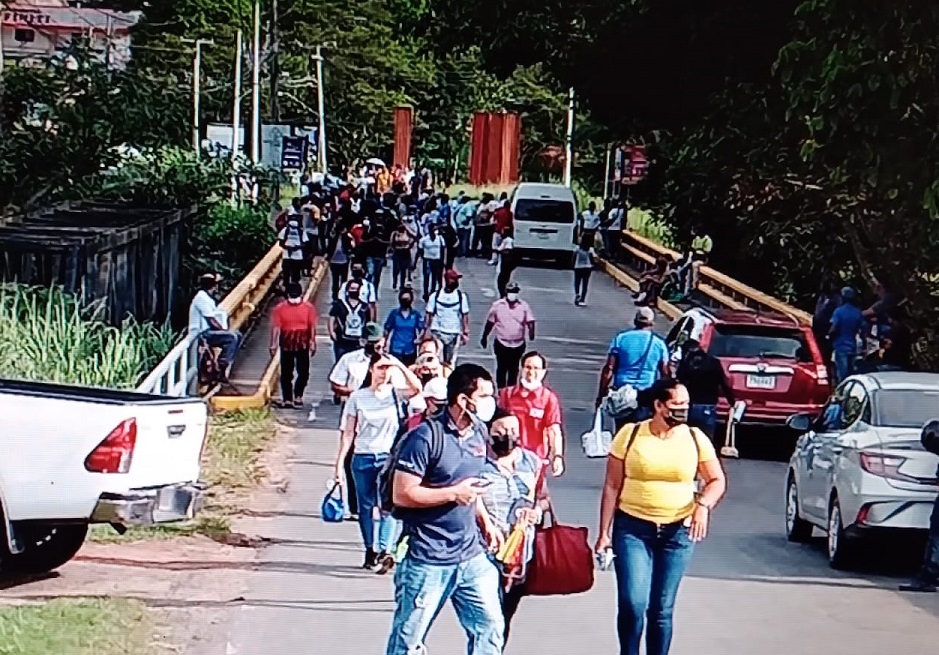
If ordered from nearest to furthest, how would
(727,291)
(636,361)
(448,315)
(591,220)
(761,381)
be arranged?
(636,361), (761,381), (448,315), (727,291), (591,220)

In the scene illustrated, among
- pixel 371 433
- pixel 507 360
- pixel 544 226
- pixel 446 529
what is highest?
pixel 446 529

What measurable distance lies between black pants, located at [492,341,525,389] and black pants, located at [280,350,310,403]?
2368 millimetres

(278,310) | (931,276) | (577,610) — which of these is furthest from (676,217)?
(577,610)

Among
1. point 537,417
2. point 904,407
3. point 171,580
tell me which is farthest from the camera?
point 904,407

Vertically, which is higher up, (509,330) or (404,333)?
(509,330)

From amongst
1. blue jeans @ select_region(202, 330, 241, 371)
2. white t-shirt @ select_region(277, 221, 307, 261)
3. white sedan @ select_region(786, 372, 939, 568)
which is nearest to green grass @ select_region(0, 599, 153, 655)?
white sedan @ select_region(786, 372, 939, 568)

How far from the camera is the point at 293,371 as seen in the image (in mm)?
22828

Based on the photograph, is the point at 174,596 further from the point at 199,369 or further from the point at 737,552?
the point at 199,369

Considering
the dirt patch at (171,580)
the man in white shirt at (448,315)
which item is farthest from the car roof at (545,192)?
the dirt patch at (171,580)

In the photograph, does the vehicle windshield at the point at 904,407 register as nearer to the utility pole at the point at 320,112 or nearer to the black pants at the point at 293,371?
the black pants at the point at 293,371

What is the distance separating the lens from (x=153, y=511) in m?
11.4

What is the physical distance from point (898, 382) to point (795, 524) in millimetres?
1567

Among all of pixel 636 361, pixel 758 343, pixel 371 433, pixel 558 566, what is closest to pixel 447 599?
pixel 558 566

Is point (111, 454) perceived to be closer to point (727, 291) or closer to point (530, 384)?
point (530, 384)
